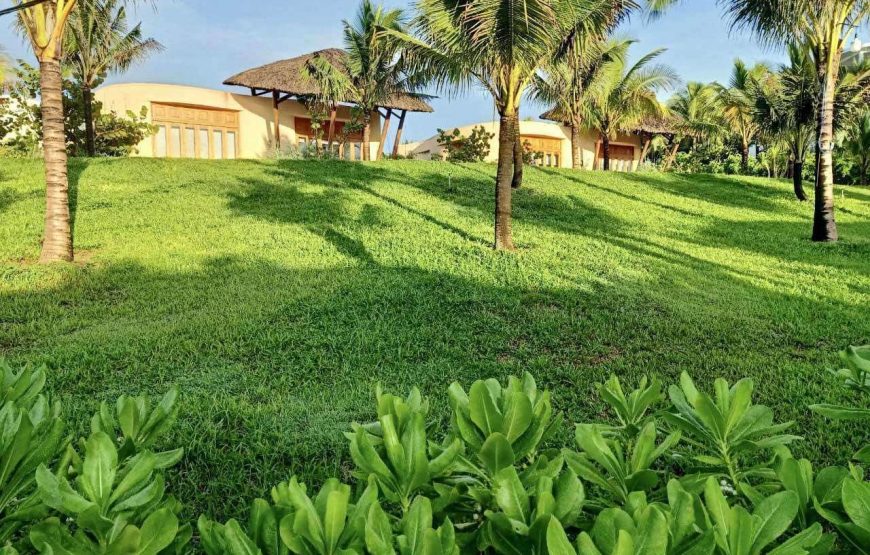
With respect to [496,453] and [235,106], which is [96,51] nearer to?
[235,106]

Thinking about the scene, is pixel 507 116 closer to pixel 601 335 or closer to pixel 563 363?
pixel 601 335

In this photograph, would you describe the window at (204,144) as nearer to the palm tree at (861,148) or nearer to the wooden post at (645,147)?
the wooden post at (645,147)

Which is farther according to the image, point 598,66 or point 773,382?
point 598,66

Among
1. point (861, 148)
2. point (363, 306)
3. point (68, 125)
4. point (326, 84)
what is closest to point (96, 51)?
point (68, 125)

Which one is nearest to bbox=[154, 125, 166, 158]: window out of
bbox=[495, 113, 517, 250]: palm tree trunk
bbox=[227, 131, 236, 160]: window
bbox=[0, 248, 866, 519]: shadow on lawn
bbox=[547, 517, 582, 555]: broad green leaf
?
bbox=[227, 131, 236, 160]: window

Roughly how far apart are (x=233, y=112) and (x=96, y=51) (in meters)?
4.97

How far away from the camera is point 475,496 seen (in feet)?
2.30

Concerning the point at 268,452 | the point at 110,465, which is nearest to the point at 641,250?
the point at 268,452

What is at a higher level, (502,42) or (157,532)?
(502,42)

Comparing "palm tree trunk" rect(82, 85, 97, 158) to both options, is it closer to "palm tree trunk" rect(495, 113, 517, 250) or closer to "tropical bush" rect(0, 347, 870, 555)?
"palm tree trunk" rect(495, 113, 517, 250)

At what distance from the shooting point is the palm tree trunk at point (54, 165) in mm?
7719

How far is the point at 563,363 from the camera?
4.90 metres

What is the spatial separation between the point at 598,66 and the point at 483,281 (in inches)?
518

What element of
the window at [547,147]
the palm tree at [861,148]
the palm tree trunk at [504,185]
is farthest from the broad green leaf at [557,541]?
the window at [547,147]
